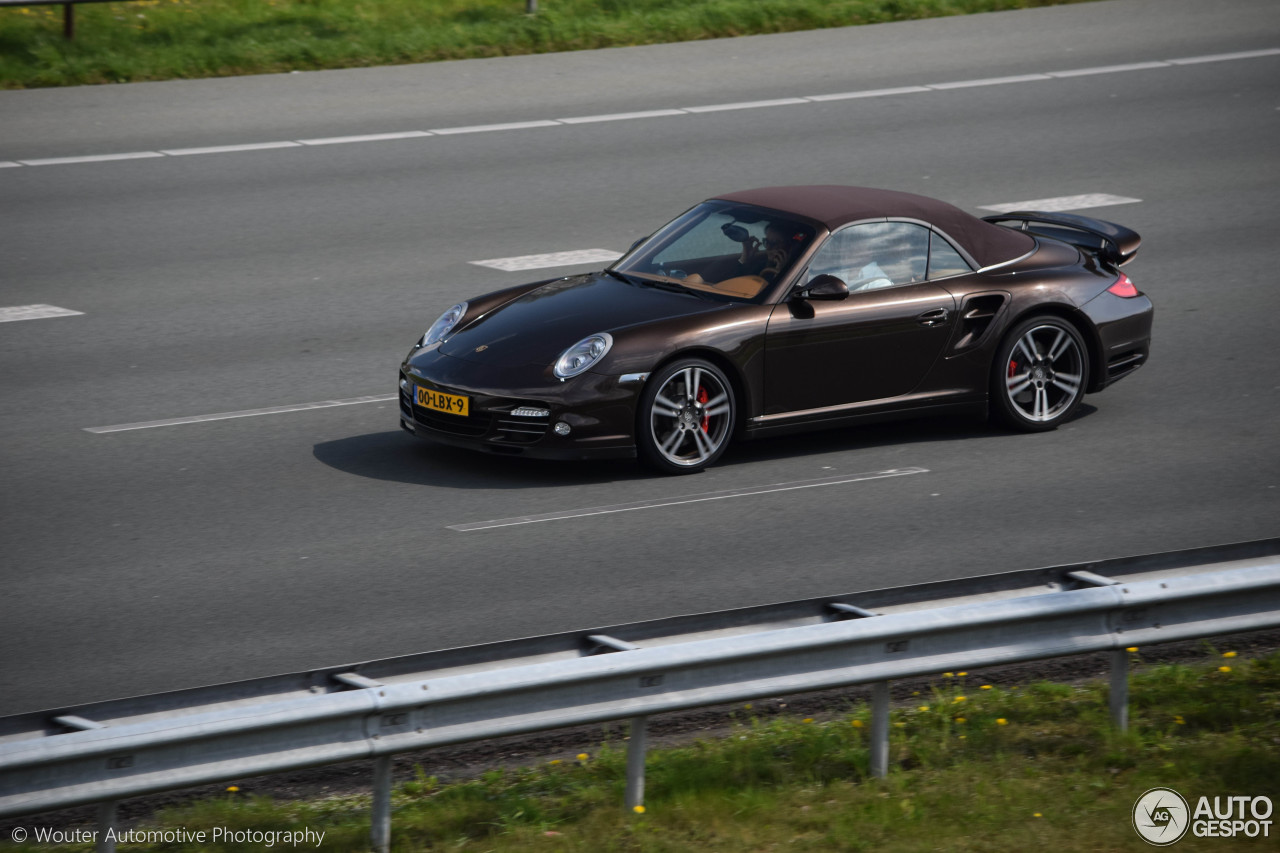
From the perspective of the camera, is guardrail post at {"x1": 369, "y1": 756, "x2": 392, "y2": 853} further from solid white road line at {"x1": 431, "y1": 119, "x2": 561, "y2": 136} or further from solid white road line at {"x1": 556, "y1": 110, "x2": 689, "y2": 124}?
solid white road line at {"x1": 556, "y1": 110, "x2": 689, "y2": 124}

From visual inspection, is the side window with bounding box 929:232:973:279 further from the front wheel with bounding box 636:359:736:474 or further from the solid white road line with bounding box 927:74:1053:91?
the solid white road line with bounding box 927:74:1053:91

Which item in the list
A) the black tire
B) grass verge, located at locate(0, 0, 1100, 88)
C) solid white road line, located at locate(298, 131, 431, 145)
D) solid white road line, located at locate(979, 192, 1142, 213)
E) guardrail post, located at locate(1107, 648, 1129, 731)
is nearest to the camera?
guardrail post, located at locate(1107, 648, 1129, 731)

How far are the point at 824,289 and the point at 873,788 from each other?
14.3 feet

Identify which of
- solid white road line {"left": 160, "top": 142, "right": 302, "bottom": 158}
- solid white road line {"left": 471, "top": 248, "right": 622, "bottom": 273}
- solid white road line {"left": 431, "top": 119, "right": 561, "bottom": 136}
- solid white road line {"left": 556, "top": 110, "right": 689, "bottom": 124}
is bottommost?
solid white road line {"left": 471, "top": 248, "right": 622, "bottom": 273}

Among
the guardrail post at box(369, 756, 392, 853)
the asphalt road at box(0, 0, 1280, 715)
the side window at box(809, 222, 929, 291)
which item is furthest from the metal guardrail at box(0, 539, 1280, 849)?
the side window at box(809, 222, 929, 291)

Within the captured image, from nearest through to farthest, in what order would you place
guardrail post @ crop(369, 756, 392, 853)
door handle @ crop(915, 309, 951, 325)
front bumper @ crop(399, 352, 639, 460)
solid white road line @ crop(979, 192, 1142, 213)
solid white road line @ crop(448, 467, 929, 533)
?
guardrail post @ crop(369, 756, 392, 853)
solid white road line @ crop(448, 467, 929, 533)
front bumper @ crop(399, 352, 639, 460)
door handle @ crop(915, 309, 951, 325)
solid white road line @ crop(979, 192, 1142, 213)

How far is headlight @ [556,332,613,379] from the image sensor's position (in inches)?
372

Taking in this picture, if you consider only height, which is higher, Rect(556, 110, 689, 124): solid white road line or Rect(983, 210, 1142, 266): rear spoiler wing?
Rect(556, 110, 689, 124): solid white road line

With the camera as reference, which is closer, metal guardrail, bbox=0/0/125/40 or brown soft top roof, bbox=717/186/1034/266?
brown soft top roof, bbox=717/186/1034/266

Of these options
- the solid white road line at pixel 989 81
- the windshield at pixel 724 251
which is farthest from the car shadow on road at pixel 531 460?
the solid white road line at pixel 989 81

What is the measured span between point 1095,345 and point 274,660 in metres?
5.84

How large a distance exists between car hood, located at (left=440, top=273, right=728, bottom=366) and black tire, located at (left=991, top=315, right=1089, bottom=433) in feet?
6.15

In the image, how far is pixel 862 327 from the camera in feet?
32.7

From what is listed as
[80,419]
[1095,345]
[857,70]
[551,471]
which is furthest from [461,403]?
[857,70]
